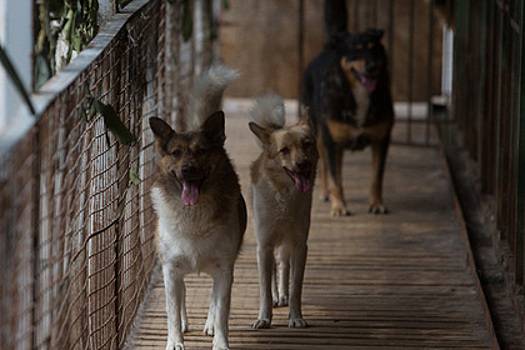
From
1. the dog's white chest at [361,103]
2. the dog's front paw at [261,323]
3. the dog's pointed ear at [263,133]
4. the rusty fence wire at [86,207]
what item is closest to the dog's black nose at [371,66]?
Result: the dog's white chest at [361,103]

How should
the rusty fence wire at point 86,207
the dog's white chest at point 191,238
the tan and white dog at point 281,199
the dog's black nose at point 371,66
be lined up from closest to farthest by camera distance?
the rusty fence wire at point 86,207
the dog's white chest at point 191,238
the tan and white dog at point 281,199
the dog's black nose at point 371,66

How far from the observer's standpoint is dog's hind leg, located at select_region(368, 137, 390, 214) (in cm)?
756

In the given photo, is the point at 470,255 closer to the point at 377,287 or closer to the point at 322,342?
the point at 377,287

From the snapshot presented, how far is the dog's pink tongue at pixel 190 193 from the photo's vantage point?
4.66 meters

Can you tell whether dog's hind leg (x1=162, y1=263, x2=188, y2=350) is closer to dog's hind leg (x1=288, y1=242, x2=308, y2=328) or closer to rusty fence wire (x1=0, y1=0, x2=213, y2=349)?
rusty fence wire (x1=0, y1=0, x2=213, y2=349)

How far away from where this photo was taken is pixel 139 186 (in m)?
5.50

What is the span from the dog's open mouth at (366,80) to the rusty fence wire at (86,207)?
117 cm

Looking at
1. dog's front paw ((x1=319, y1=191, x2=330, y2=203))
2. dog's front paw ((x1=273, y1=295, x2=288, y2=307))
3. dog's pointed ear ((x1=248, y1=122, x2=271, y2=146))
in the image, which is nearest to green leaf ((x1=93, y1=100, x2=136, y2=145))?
dog's pointed ear ((x1=248, y1=122, x2=271, y2=146))

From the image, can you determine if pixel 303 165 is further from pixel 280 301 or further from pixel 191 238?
pixel 280 301

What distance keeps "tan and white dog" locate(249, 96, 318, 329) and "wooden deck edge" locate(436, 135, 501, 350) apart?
0.76 m

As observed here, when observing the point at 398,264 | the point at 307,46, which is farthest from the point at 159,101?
the point at 307,46

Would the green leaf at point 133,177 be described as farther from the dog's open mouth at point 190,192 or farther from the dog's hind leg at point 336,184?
the dog's hind leg at point 336,184

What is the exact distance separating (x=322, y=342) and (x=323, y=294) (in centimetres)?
75

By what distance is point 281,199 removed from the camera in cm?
521
